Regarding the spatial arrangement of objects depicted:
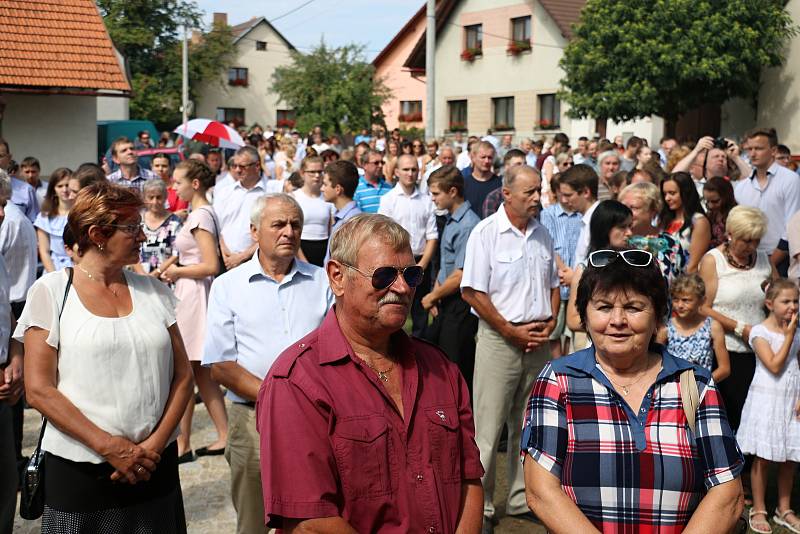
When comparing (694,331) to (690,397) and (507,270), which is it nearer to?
(507,270)

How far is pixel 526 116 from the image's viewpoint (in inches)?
1480

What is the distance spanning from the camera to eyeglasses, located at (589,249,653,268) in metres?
3.27

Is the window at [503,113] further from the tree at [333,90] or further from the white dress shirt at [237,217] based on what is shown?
the white dress shirt at [237,217]

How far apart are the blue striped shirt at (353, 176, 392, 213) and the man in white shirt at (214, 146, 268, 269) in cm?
183

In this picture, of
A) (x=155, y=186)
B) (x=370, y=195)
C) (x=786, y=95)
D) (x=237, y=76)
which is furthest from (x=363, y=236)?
(x=237, y=76)

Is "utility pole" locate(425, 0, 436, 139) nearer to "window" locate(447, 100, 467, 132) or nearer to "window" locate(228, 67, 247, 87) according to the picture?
"window" locate(447, 100, 467, 132)

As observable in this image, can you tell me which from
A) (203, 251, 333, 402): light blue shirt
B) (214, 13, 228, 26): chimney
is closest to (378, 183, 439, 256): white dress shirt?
(203, 251, 333, 402): light blue shirt

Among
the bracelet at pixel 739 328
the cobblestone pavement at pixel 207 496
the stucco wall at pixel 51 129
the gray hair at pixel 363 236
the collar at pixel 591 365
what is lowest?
the cobblestone pavement at pixel 207 496

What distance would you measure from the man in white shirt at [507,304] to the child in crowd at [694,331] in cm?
83

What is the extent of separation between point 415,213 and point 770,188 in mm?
3587

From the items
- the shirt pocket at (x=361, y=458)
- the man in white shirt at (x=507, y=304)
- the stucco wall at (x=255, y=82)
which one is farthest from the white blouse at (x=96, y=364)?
the stucco wall at (x=255, y=82)

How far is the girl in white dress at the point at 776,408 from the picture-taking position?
570cm

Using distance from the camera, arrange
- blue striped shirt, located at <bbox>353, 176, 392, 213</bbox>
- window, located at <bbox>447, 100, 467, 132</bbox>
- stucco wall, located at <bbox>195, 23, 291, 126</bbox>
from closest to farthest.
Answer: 1. blue striped shirt, located at <bbox>353, 176, 392, 213</bbox>
2. window, located at <bbox>447, 100, 467, 132</bbox>
3. stucco wall, located at <bbox>195, 23, 291, 126</bbox>

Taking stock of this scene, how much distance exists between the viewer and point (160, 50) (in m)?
51.7
